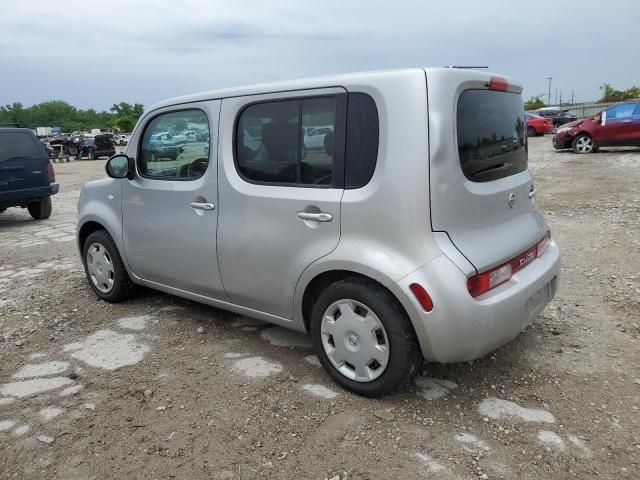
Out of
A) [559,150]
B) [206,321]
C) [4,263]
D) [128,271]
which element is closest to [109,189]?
[128,271]

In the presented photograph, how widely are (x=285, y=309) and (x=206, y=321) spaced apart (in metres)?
1.19

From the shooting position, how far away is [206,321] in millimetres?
4262

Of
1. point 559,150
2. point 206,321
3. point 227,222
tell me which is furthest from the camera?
point 559,150

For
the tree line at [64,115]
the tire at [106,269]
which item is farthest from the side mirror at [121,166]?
the tree line at [64,115]

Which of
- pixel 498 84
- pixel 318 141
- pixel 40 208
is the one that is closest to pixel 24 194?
pixel 40 208

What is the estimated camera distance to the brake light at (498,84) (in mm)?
3025

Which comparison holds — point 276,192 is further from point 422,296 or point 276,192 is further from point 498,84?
point 498,84

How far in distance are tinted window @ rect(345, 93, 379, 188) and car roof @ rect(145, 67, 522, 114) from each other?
4.2 inches

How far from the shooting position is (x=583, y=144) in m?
16.1

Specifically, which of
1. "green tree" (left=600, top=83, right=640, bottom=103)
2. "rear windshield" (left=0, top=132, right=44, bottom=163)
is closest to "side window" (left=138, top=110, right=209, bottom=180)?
"rear windshield" (left=0, top=132, right=44, bottom=163)

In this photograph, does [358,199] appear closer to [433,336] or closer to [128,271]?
[433,336]

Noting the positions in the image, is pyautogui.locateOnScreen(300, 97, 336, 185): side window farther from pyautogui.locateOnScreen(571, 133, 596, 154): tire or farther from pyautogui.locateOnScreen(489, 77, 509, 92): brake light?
pyautogui.locateOnScreen(571, 133, 596, 154): tire

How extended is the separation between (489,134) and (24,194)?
8.52 meters

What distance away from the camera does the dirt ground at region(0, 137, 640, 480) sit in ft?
8.21
